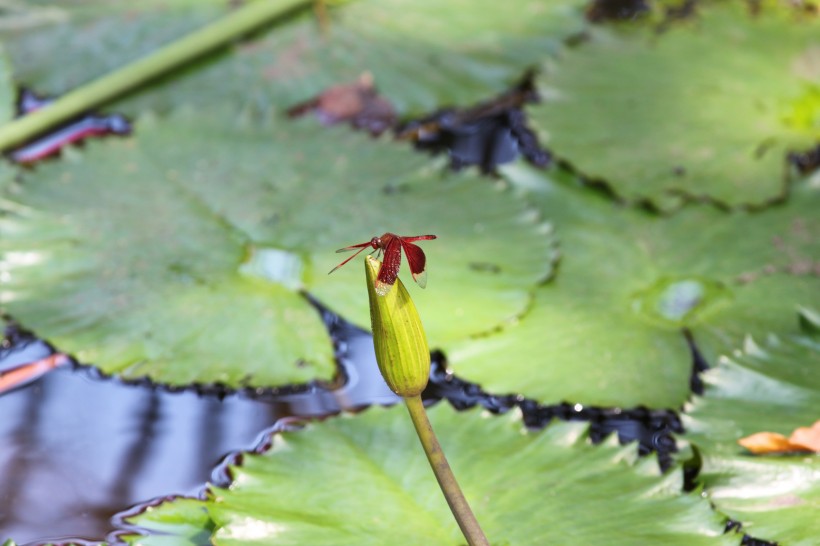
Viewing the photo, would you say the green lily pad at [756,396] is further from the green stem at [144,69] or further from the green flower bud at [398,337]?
the green stem at [144,69]

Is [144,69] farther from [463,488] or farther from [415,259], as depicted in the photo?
[415,259]

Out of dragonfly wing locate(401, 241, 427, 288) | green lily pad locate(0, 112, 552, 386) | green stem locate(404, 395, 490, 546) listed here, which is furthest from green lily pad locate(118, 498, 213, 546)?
dragonfly wing locate(401, 241, 427, 288)

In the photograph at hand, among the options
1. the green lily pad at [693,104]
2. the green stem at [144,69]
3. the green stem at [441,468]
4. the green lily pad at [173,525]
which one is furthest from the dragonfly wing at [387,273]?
the green stem at [144,69]

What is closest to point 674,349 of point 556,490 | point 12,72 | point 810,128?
point 556,490

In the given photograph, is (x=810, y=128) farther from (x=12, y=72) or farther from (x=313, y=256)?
(x=12, y=72)

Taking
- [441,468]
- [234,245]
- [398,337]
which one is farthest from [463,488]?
[234,245]

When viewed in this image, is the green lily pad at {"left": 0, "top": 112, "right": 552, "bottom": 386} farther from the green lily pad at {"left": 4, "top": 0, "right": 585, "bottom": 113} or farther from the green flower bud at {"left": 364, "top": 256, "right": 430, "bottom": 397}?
the green flower bud at {"left": 364, "top": 256, "right": 430, "bottom": 397}
